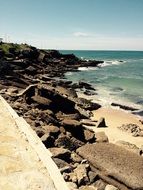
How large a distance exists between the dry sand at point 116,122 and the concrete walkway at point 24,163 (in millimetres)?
8993

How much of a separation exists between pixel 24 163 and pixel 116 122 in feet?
54.1

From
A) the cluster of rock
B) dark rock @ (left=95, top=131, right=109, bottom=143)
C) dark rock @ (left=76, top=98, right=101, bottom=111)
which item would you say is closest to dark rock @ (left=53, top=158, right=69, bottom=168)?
dark rock @ (left=95, top=131, right=109, bottom=143)

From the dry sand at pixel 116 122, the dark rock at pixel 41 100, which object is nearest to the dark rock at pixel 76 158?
the dry sand at pixel 116 122

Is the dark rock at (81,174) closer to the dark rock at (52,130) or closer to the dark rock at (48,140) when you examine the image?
the dark rock at (48,140)

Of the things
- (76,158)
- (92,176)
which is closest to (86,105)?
(76,158)

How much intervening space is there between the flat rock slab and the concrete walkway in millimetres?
2614

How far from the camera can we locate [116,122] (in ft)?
78.5

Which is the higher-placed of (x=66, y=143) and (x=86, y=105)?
(x=66, y=143)

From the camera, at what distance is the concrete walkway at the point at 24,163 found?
704 centimetres

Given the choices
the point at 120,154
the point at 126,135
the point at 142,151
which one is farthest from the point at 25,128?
the point at 126,135

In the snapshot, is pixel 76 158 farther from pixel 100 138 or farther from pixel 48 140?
pixel 100 138

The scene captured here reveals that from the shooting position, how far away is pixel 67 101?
22.5 meters

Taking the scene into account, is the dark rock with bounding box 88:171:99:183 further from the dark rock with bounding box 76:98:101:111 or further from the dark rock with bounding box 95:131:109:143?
the dark rock with bounding box 76:98:101:111

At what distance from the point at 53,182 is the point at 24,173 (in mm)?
790
